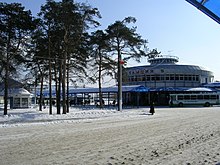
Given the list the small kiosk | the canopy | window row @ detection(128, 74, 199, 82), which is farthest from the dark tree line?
window row @ detection(128, 74, 199, 82)

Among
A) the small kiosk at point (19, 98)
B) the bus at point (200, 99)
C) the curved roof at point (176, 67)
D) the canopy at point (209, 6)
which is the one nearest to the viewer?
the canopy at point (209, 6)

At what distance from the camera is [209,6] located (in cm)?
590

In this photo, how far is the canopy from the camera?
18.3ft

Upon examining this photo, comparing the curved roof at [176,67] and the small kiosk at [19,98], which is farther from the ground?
the curved roof at [176,67]

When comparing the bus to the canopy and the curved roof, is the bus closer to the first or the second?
the curved roof

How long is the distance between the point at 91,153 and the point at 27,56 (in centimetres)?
2513

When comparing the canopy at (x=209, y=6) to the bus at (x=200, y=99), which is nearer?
the canopy at (x=209, y=6)

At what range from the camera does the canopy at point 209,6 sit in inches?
220

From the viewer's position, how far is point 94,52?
40.0 m

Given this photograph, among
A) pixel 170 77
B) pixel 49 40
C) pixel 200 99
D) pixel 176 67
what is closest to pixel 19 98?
pixel 49 40

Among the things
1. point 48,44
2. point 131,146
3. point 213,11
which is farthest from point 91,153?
point 48,44

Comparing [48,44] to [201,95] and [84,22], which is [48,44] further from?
[201,95]

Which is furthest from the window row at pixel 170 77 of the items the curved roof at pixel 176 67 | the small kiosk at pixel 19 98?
the small kiosk at pixel 19 98

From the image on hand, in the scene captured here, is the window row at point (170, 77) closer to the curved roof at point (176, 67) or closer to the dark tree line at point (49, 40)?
the curved roof at point (176, 67)
